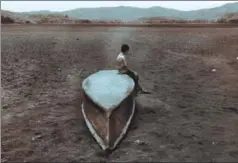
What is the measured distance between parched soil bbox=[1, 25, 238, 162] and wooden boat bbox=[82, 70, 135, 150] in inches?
7.7

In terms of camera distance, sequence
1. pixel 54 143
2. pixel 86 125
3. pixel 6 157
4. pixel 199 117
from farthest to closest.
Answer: pixel 199 117, pixel 86 125, pixel 54 143, pixel 6 157

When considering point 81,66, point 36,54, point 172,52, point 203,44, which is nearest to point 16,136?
point 81,66

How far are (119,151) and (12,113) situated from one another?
3.14 metres

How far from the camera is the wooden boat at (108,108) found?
7.04m

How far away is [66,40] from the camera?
22562 millimetres

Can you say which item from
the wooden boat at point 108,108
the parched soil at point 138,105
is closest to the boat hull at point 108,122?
the wooden boat at point 108,108

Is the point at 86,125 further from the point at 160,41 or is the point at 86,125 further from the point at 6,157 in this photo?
the point at 160,41

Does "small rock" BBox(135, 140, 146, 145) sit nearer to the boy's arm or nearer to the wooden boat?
the wooden boat

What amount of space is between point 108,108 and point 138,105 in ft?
7.65

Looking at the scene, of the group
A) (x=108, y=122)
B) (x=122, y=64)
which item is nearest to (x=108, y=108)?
(x=108, y=122)

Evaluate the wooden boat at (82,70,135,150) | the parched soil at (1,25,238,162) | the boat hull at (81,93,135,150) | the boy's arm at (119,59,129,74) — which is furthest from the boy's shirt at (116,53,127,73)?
the boat hull at (81,93,135,150)

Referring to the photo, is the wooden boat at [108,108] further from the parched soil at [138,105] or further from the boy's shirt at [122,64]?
the boy's shirt at [122,64]

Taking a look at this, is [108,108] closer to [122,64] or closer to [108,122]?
[108,122]

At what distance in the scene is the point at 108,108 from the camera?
23.7ft
